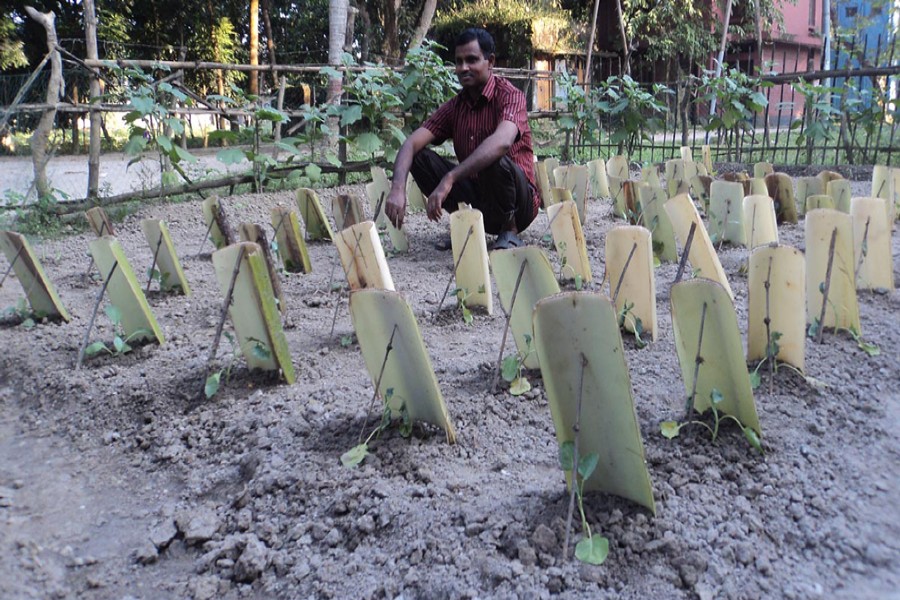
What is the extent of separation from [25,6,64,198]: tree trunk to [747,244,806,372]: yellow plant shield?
180 inches

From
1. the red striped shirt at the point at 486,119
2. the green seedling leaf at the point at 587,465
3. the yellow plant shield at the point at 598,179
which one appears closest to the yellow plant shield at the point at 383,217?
the red striped shirt at the point at 486,119

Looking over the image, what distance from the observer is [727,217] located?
3.50m

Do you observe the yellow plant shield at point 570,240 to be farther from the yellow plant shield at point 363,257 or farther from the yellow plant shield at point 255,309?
the yellow plant shield at point 255,309

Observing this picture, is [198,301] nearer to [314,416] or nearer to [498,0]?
[314,416]

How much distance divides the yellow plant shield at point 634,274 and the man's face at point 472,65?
149 centimetres

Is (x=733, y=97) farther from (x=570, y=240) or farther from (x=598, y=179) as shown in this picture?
(x=570, y=240)

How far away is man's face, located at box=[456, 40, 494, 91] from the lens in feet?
11.1

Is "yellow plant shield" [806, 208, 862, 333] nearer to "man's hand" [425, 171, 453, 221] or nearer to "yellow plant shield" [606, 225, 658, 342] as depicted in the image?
"yellow plant shield" [606, 225, 658, 342]

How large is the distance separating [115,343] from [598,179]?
148 inches

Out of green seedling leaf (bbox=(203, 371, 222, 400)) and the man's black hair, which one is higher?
the man's black hair

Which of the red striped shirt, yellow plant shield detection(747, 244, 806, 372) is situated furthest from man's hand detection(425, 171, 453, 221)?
yellow plant shield detection(747, 244, 806, 372)

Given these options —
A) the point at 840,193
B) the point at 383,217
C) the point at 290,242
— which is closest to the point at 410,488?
the point at 290,242

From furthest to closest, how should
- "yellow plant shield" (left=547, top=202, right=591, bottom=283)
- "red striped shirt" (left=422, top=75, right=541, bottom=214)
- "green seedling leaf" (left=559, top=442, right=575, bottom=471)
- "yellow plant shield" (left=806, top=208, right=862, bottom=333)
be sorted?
1. "red striped shirt" (left=422, top=75, right=541, bottom=214)
2. "yellow plant shield" (left=547, top=202, right=591, bottom=283)
3. "yellow plant shield" (left=806, top=208, right=862, bottom=333)
4. "green seedling leaf" (left=559, top=442, right=575, bottom=471)

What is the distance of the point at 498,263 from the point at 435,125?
6.10ft
